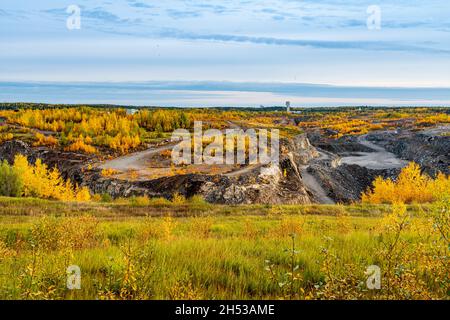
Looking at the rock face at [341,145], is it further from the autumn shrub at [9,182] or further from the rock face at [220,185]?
the autumn shrub at [9,182]

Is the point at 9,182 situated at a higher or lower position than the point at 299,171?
higher

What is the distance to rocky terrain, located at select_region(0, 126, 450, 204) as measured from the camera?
4194 cm

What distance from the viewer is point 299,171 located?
2704 inches

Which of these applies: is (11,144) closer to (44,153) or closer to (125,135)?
(44,153)

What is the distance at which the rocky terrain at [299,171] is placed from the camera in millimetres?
41938

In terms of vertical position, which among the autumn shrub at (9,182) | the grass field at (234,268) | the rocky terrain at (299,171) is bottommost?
the rocky terrain at (299,171)
